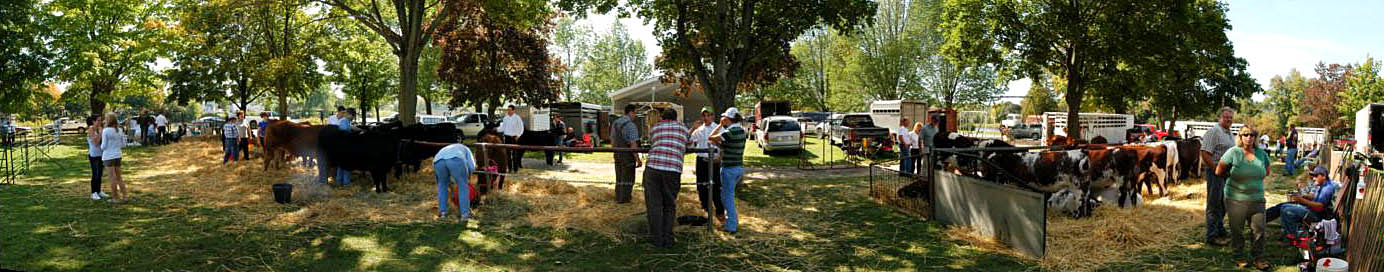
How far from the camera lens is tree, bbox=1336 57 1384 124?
36.5 m

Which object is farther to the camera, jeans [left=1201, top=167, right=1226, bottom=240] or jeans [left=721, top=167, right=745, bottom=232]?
jeans [left=721, top=167, right=745, bottom=232]

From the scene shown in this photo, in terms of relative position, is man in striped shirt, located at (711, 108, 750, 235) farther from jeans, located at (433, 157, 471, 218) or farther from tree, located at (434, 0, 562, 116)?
tree, located at (434, 0, 562, 116)

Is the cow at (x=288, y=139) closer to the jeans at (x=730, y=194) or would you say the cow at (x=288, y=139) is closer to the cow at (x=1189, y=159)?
the jeans at (x=730, y=194)

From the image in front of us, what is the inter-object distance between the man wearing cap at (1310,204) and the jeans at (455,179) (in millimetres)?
7842

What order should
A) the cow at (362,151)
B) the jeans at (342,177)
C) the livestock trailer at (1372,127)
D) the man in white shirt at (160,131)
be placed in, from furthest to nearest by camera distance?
the man in white shirt at (160,131), the livestock trailer at (1372,127), the jeans at (342,177), the cow at (362,151)

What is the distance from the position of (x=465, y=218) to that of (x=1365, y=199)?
8.51m

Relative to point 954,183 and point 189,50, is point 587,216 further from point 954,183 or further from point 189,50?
point 189,50

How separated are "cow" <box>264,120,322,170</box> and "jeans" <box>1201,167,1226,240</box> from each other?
13.0 meters

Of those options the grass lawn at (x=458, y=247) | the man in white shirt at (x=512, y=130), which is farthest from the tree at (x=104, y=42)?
the grass lawn at (x=458, y=247)

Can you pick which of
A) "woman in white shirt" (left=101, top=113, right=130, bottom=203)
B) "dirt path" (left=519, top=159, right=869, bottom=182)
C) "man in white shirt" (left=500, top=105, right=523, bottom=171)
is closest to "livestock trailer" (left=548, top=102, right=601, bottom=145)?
"dirt path" (left=519, top=159, right=869, bottom=182)

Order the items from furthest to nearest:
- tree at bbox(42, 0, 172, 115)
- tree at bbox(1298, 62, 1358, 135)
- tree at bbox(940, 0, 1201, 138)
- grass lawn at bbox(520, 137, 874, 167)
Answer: tree at bbox(1298, 62, 1358, 135) → tree at bbox(42, 0, 172, 115) → tree at bbox(940, 0, 1201, 138) → grass lawn at bbox(520, 137, 874, 167)

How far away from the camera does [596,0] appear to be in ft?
50.7

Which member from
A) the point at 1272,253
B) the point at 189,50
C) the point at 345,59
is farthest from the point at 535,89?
the point at 1272,253

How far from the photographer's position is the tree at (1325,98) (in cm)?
4159
